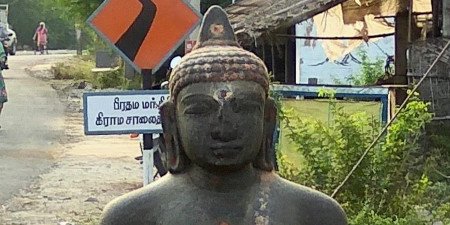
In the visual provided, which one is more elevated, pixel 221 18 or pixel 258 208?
pixel 221 18

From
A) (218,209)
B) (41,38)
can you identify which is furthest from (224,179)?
(41,38)

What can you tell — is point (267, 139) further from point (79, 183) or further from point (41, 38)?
point (41, 38)

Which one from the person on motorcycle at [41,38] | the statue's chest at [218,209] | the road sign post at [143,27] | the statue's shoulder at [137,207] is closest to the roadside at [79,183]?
the road sign post at [143,27]

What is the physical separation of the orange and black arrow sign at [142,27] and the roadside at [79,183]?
131 inches

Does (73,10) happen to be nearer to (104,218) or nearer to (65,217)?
(65,217)

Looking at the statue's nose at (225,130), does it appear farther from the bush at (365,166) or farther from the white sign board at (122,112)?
the bush at (365,166)

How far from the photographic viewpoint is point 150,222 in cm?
361

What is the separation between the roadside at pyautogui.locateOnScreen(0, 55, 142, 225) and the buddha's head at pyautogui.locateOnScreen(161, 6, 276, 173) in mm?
6764

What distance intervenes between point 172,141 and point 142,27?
141 inches

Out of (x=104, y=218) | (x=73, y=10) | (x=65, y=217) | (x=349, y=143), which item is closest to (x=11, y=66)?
(x=73, y=10)

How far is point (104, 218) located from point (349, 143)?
205 inches

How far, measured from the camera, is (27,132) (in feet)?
61.5

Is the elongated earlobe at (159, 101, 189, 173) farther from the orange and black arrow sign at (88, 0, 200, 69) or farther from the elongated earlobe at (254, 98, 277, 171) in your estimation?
the orange and black arrow sign at (88, 0, 200, 69)

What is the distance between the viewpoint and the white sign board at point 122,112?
7141 mm
